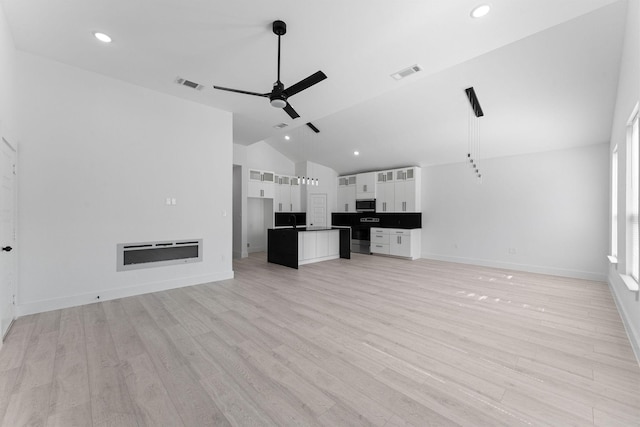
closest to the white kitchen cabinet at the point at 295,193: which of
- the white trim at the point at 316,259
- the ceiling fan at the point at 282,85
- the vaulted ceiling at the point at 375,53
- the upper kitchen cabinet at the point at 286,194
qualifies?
the upper kitchen cabinet at the point at 286,194

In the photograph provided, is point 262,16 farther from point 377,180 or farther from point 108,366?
point 377,180

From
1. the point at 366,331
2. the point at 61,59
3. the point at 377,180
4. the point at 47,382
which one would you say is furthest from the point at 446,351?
the point at 377,180

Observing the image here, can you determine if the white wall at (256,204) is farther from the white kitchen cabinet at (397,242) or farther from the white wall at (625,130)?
the white wall at (625,130)

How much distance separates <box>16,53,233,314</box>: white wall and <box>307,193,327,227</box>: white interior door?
460cm

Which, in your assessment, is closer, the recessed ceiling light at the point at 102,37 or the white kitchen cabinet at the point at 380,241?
the recessed ceiling light at the point at 102,37

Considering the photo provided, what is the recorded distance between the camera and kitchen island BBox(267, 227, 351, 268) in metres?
6.38

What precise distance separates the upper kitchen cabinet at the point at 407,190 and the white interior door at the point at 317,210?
2.53 meters

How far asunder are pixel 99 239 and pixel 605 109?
8058 millimetres

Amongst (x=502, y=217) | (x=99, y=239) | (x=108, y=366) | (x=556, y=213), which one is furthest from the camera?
(x=502, y=217)

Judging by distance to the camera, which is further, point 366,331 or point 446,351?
point 366,331

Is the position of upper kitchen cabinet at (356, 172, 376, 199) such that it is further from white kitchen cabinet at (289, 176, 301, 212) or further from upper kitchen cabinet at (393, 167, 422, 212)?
white kitchen cabinet at (289, 176, 301, 212)

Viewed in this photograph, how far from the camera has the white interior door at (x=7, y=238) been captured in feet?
8.79

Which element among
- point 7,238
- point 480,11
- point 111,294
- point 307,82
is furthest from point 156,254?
point 480,11

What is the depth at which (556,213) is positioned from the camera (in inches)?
225
